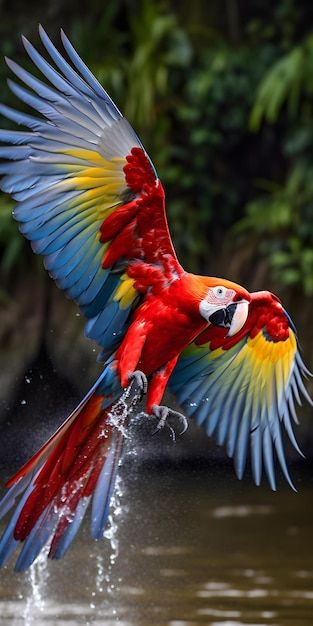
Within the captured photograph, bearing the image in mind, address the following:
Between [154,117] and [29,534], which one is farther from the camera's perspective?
[154,117]

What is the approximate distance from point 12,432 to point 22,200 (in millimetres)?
3903

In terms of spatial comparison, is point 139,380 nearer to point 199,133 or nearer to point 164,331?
point 164,331

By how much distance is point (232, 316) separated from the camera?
3908 mm

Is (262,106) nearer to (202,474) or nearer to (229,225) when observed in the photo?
(229,225)

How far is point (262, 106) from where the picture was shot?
8.04 m

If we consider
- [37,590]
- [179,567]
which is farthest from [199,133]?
[37,590]

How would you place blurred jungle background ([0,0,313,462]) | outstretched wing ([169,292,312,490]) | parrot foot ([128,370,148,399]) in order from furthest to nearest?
blurred jungle background ([0,0,313,462]) → outstretched wing ([169,292,312,490]) → parrot foot ([128,370,148,399])

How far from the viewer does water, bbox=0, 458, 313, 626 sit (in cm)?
438

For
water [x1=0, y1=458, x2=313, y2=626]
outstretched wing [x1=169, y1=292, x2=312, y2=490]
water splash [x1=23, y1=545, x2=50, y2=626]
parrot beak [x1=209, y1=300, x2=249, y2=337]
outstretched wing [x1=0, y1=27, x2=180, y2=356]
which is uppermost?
outstretched wing [x1=0, y1=27, x2=180, y2=356]

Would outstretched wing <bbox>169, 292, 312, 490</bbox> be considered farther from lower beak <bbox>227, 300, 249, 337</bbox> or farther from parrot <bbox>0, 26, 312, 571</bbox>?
lower beak <bbox>227, 300, 249, 337</bbox>

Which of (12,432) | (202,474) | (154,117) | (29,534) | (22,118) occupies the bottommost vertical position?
(202,474)

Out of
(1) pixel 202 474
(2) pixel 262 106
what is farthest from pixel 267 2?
(1) pixel 202 474

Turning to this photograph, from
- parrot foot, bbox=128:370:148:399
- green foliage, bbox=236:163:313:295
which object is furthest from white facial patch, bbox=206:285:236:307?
green foliage, bbox=236:163:313:295

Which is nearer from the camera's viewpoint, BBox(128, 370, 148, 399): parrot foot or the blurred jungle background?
BBox(128, 370, 148, 399): parrot foot
